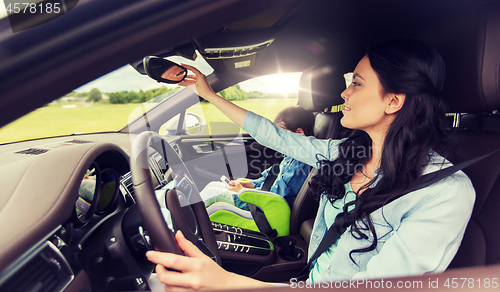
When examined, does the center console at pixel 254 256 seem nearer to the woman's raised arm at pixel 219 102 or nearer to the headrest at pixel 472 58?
the woman's raised arm at pixel 219 102

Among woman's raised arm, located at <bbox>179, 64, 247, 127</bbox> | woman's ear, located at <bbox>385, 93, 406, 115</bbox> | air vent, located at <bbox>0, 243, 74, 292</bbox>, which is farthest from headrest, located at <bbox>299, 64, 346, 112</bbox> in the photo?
air vent, located at <bbox>0, 243, 74, 292</bbox>

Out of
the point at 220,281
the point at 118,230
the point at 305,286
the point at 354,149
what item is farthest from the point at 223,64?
the point at 305,286

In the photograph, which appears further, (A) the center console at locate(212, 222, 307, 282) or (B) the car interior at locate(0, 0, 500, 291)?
(A) the center console at locate(212, 222, 307, 282)

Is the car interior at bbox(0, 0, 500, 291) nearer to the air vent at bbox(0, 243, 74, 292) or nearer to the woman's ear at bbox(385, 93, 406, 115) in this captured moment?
the air vent at bbox(0, 243, 74, 292)

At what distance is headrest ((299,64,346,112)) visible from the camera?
1.99 m

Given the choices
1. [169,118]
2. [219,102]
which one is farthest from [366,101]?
[169,118]

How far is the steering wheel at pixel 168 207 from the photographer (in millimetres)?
763

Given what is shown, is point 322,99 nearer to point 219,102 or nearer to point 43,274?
point 219,102

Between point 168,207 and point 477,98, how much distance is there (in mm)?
1203

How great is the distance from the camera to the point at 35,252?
614 millimetres

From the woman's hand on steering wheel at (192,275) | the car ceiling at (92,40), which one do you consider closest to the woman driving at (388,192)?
the woman's hand on steering wheel at (192,275)

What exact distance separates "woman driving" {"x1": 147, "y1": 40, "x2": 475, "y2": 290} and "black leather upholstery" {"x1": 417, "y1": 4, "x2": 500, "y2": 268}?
0.16 meters

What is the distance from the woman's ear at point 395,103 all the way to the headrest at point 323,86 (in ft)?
3.52

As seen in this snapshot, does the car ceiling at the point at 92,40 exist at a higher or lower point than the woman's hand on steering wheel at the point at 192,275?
higher
